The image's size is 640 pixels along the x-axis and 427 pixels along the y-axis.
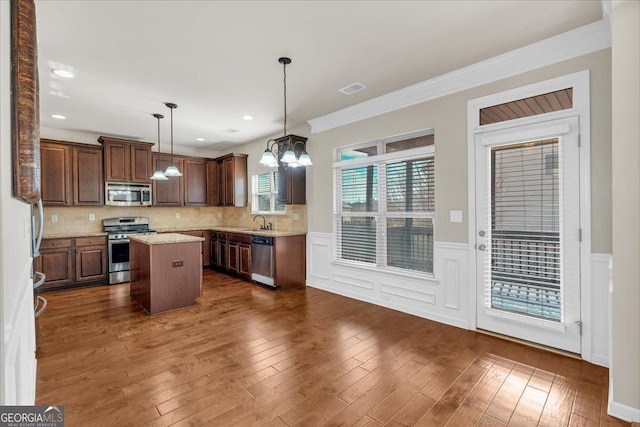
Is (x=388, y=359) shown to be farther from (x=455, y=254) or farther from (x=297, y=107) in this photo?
(x=297, y=107)

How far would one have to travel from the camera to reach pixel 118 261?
537 cm

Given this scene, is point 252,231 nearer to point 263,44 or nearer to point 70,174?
point 70,174

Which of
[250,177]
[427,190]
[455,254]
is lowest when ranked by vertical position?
[455,254]

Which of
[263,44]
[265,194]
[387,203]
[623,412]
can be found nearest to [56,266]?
[265,194]

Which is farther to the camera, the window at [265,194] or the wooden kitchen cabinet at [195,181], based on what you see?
the wooden kitchen cabinet at [195,181]

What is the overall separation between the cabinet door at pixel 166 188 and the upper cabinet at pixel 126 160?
0.23 meters

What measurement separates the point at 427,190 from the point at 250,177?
405cm

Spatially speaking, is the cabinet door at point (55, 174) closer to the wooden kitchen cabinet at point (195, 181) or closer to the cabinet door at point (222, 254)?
the wooden kitchen cabinet at point (195, 181)

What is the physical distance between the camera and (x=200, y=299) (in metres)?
4.38

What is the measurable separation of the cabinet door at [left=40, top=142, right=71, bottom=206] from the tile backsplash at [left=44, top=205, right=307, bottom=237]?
0.34 meters

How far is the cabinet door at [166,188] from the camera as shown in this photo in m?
6.23

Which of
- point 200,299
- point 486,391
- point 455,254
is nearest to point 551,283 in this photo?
point 455,254

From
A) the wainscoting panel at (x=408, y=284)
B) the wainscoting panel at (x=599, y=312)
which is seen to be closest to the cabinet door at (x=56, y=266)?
the wainscoting panel at (x=408, y=284)

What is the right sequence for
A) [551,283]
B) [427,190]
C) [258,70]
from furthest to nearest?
1. [427,190]
2. [258,70]
3. [551,283]
